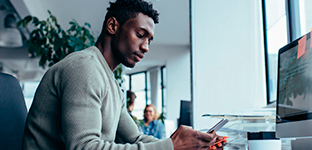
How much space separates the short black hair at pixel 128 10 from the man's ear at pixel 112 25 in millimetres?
13

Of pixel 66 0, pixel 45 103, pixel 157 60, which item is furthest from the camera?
pixel 66 0

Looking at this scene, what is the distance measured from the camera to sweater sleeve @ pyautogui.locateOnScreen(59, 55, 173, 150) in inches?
25.5

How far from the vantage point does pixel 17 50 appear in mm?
6176

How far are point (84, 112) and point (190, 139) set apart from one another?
28 cm

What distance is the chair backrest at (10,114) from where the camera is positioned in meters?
0.87

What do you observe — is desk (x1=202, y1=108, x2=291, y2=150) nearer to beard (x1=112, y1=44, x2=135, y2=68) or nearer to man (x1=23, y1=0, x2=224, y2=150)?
man (x1=23, y1=0, x2=224, y2=150)

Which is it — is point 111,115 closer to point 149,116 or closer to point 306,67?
point 306,67

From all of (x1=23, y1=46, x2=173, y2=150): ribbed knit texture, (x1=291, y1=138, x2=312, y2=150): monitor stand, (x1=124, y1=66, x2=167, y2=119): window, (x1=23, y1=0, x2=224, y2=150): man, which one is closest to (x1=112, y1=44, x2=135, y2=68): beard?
(x1=23, y1=0, x2=224, y2=150): man

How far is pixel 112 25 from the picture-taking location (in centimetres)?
96

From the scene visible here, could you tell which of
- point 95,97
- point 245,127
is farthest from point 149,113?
point 95,97

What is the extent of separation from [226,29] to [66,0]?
2478mm

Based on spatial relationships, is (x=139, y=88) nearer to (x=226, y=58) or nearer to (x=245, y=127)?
(x=226, y=58)

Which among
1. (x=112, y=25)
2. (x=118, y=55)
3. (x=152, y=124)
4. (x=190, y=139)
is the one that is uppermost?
(x=112, y=25)

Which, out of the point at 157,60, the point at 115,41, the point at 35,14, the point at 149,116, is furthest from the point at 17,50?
the point at 115,41
